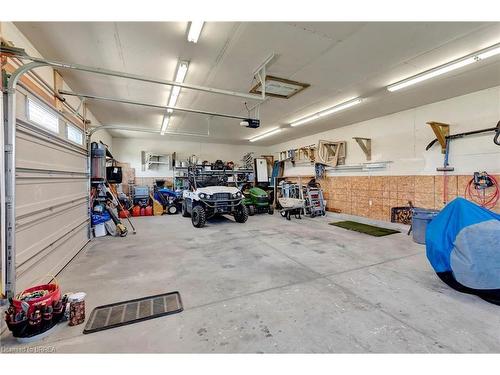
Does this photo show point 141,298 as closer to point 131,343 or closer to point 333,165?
point 131,343

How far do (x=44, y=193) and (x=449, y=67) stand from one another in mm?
6054

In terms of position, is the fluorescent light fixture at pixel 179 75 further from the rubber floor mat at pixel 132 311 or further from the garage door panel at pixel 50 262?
the rubber floor mat at pixel 132 311

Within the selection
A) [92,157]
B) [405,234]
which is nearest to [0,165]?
[92,157]

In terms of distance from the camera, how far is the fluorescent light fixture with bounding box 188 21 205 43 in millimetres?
2520

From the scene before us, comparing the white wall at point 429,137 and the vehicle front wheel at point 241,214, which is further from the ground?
the white wall at point 429,137

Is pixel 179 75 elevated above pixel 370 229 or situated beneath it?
elevated above

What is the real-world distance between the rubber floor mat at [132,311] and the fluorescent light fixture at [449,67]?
4976 mm

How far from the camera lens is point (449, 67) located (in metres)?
3.48

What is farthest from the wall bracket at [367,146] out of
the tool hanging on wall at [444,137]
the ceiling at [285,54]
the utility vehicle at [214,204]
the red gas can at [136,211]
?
the red gas can at [136,211]

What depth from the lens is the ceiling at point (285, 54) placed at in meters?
2.72

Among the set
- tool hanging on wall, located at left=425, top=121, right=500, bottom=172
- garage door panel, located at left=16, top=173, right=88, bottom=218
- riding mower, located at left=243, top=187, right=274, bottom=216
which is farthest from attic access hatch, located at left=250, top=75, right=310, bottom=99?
riding mower, located at left=243, top=187, right=274, bottom=216

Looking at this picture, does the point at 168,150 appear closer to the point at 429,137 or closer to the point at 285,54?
the point at 285,54

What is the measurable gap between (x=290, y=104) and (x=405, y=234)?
13.4 ft

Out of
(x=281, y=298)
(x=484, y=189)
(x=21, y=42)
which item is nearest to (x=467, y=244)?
(x=281, y=298)
